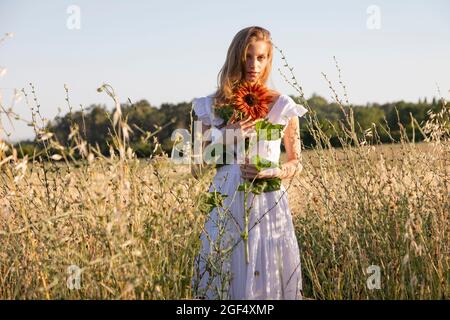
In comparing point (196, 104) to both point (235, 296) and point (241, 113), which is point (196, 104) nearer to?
point (241, 113)

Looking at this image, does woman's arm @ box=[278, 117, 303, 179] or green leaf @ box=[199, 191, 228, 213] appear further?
woman's arm @ box=[278, 117, 303, 179]

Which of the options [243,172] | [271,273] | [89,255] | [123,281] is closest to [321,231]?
[271,273]

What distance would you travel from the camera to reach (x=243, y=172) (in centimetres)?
302

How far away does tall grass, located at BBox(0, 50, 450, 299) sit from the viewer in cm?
224

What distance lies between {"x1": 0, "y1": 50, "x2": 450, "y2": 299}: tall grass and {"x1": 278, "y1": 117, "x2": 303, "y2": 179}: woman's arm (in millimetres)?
309

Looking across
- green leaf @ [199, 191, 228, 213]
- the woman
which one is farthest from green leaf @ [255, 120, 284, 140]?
green leaf @ [199, 191, 228, 213]

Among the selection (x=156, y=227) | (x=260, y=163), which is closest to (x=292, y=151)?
(x=260, y=163)

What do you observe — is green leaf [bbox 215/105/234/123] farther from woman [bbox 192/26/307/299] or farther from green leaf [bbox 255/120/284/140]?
green leaf [bbox 255/120/284/140]

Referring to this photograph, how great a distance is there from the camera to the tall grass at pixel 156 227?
2244mm

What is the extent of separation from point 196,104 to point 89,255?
1.07 meters

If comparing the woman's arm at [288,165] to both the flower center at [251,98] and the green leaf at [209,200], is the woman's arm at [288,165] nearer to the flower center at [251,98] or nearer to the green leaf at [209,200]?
the green leaf at [209,200]

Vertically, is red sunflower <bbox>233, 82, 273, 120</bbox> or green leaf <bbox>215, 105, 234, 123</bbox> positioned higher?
red sunflower <bbox>233, 82, 273, 120</bbox>
